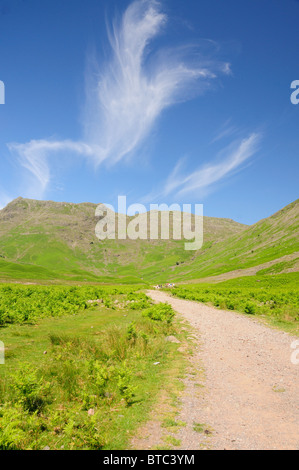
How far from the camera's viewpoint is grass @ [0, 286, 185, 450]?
249 inches

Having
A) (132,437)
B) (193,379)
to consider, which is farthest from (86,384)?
(193,379)

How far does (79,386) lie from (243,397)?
18.7 feet

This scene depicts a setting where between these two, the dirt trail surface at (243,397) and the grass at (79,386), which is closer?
the dirt trail surface at (243,397)

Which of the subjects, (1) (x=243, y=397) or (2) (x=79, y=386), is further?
(2) (x=79, y=386)

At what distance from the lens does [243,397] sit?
27.7 feet

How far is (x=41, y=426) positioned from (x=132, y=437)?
8.65 feet

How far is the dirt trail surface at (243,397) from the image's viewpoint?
6156 mm

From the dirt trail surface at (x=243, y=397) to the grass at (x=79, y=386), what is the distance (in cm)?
150

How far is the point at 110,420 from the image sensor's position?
7.21 meters

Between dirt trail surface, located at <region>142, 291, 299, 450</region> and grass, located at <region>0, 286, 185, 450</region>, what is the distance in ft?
4.93

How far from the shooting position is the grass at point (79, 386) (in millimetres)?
6336

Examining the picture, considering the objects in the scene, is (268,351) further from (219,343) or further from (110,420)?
(110,420)

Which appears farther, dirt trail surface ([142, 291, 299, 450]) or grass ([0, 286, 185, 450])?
grass ([0, 286, 185, 450])

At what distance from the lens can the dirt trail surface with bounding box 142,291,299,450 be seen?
6.16 metres
